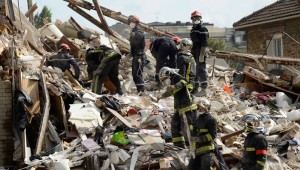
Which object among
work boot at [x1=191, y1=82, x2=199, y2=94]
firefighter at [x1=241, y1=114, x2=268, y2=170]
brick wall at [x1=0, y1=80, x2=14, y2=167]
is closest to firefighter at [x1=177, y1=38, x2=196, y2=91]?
work boot at [x1=191, y1=82, x2=199, y2=94]

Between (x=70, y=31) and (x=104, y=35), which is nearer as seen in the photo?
(x=104, y=35)

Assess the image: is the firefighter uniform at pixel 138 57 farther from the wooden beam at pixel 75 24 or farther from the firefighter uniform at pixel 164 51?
the wooden beam at pixel 75 24

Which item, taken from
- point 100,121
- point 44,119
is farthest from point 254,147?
point 44,119

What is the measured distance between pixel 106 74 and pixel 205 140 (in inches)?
160

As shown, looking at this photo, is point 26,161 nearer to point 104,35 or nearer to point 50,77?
point 50,77

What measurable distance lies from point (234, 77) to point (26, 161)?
7.88 m

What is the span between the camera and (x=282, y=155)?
1020 cm

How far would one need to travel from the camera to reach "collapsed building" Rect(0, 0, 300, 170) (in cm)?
927

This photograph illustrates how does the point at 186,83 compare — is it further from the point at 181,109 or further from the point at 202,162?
the point at 202,162

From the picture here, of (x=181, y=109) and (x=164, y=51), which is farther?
(x=164, y=51)

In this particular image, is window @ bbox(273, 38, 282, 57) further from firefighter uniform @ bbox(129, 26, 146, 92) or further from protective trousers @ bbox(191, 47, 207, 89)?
firefighter uniform @ bbox(129, 26, 146, 92)

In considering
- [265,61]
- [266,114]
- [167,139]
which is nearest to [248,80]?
[265,61]

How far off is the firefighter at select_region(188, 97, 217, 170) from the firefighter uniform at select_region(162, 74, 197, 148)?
71 centimetres

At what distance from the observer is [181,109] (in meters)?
9.38
